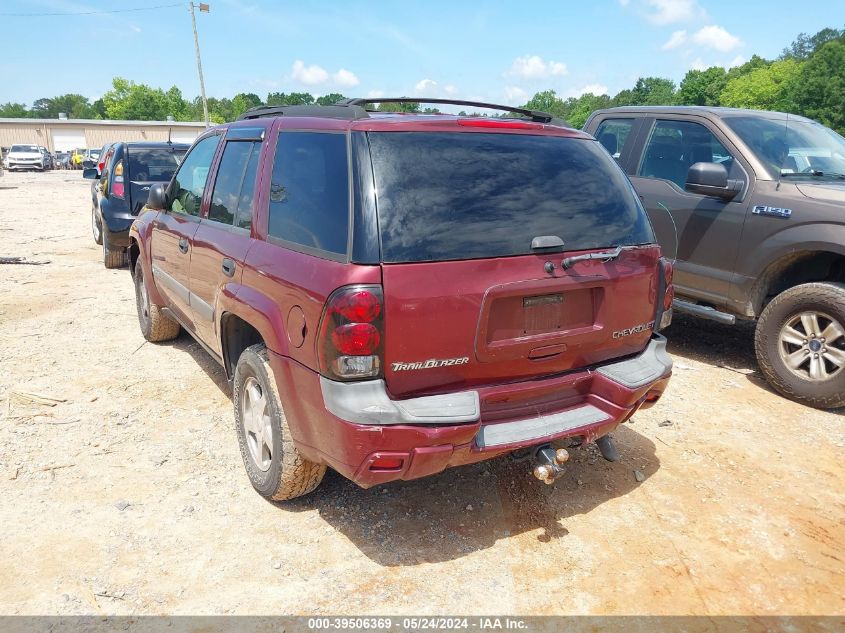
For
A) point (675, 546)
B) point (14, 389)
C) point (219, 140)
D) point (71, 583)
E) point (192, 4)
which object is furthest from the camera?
point (192, 4)

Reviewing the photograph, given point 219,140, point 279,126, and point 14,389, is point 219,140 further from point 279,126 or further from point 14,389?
point 14,389

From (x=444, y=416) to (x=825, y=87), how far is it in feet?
207

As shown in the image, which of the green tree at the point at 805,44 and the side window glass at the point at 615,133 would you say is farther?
the green tree at the point at 805,44

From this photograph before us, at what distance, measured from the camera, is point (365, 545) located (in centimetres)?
304

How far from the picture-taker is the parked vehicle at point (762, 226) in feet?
15.0

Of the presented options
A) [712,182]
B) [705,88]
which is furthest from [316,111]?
[705,88]

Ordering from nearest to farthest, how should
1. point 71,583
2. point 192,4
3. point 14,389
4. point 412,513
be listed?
point 71,583
point 412,513
point 14,389
point 192,4

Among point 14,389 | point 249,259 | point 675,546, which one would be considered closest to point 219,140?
point 249,259

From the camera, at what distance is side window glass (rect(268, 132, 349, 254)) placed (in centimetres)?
263

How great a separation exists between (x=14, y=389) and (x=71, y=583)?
2665mm

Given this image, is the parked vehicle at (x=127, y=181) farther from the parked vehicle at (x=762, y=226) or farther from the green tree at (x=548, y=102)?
the green tree at (x=548, y=102)

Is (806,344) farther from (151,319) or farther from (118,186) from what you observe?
(118,186)

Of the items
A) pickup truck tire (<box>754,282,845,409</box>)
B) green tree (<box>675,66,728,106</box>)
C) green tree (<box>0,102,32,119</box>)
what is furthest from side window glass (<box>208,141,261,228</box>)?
green tree (<box>0,102,32,119</box>)

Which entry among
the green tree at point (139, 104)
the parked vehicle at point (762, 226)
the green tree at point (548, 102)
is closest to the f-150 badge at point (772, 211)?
the parked vehicle at point (762, 226)
